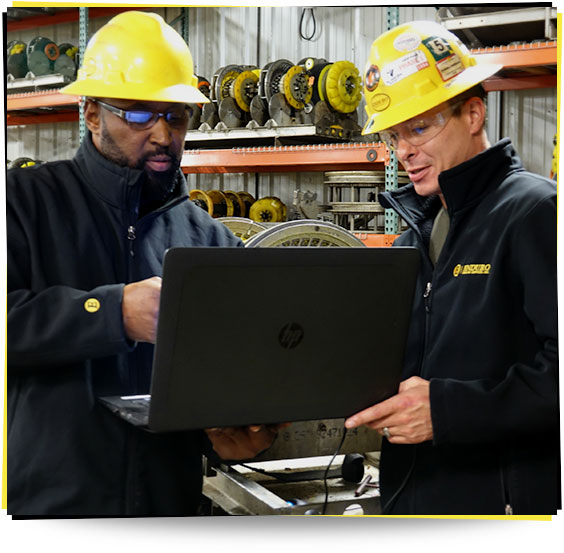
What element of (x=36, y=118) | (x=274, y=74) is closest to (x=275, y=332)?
(x=36, y=118)

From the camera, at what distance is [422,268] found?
179 centimetres

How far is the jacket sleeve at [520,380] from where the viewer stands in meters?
1.63

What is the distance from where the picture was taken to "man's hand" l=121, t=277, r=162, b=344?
155 centimetres

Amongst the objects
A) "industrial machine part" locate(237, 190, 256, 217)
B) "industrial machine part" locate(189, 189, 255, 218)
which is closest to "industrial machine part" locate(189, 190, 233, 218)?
"industrial machine part" locate(189, 189, 255, 218)

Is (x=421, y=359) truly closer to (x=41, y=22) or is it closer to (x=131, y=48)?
(x=131, y=48)

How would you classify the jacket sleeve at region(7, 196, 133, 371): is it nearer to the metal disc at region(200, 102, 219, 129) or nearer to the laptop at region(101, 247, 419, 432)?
the laptop at region(101, 247, 419, 432)

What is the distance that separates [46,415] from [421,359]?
0.88 metres

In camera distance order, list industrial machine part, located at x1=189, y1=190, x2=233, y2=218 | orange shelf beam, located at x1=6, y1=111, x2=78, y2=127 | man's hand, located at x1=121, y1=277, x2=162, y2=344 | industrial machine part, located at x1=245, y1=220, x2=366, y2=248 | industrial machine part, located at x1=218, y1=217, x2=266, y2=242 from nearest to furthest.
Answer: man's hand, located at x1=121, y1=277, x2=162, y2=344 → orange shelf beam, located at x1=6, y1=111, x2=78, y2=127 → industrial machine part, located at x1=245, y1=220, x2=366, y2=248 → industrial machine part, located at x1=189, y1=190, x2=233, y2=218 → industrial machine part, located at x1=218, y1=217, x2=266, y2=242

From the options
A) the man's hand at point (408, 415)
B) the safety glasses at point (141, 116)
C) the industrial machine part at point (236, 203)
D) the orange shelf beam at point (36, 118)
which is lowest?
the man's hand at point (408, 415)

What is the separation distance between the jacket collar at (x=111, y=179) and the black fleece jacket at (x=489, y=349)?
0.66 meters

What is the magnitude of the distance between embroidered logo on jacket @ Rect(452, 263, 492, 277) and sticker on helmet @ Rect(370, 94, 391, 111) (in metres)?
0.44

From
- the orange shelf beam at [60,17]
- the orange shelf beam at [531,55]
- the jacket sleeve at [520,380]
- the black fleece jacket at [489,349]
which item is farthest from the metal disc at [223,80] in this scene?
the jacket sleeve at [520,380]

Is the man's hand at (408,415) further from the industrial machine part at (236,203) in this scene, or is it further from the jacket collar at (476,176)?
the industrial machine part at (236,203)

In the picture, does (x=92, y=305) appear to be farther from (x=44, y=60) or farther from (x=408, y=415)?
(x=44, y=60)
